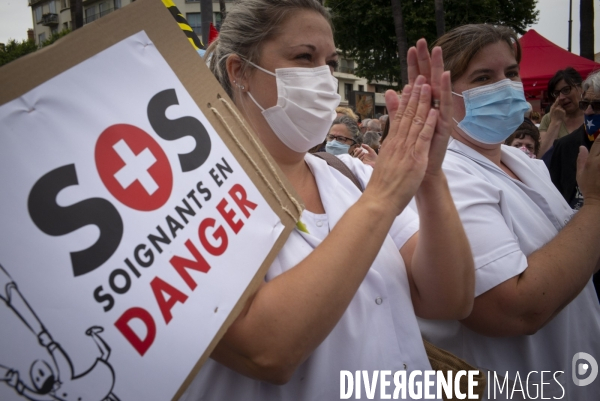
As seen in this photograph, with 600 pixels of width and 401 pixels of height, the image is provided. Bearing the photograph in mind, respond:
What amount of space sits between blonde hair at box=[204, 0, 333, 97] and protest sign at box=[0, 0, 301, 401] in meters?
0.56

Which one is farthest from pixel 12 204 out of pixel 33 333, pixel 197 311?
pixel 197 311

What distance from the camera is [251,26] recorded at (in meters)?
1.58

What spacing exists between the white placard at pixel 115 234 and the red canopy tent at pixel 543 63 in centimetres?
905

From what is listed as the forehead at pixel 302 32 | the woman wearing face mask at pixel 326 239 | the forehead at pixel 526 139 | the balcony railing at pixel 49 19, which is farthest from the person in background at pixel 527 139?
the balcony railing at pixel 49 19

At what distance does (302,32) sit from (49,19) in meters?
56.5

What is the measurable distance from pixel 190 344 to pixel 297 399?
0.46 metres

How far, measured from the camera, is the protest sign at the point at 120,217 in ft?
2.44

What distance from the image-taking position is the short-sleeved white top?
1.20 meters

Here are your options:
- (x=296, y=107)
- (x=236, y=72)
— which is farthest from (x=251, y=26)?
(x=296, y=107)

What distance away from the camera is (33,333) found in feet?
2.38

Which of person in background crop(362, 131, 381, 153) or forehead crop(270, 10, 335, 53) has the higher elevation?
forehead crop(270, 10, 335, 53)

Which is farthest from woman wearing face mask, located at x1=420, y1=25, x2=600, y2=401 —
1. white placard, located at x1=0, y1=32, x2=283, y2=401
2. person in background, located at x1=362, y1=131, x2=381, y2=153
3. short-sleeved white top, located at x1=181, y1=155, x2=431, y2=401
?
person in background, located at x1=362, y1=131, x2=381, y2=153

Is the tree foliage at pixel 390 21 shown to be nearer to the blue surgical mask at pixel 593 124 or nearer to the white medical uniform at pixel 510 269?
the blue surgical mask at pixel 593 124

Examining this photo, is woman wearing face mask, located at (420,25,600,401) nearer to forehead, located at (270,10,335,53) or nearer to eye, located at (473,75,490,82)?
eye, located at (473,75,490,82)
